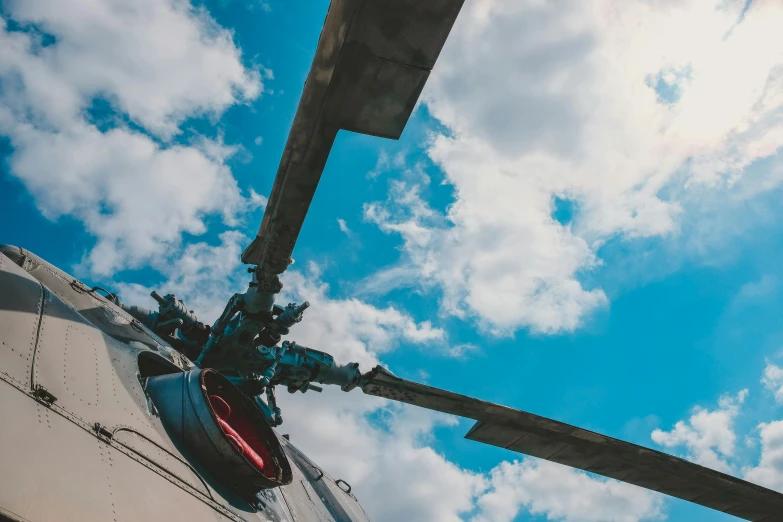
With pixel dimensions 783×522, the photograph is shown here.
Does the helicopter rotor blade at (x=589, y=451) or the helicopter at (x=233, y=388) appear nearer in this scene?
the helicopter at (x=233, y=388)

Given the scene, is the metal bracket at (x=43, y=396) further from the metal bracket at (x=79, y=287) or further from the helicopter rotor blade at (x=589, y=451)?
the helicopter rotor blade at (x=589, y=451)

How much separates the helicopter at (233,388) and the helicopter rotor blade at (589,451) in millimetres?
21

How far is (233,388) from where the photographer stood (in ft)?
15.1

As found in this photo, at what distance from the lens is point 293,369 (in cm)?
575

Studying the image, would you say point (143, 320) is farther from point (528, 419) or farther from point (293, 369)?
point (528, 419)

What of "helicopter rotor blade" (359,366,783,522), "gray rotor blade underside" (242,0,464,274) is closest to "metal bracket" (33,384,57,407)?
"gray rotor blade underside" (242,0,464,274)

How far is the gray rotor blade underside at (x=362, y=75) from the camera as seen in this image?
2113 mm

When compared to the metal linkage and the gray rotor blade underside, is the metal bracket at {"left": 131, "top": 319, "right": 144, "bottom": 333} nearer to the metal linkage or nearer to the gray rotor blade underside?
the metal linkage

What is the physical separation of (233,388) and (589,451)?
13.3ft

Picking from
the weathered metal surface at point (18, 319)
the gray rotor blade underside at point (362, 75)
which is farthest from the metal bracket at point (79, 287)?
the gray rotor blade underside at point (362, 75)

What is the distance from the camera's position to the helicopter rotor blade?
18.4ft

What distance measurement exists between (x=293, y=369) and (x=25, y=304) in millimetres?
2929

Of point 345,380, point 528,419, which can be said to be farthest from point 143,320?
point 528,419

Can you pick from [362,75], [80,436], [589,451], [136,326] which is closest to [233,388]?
[136,326]
